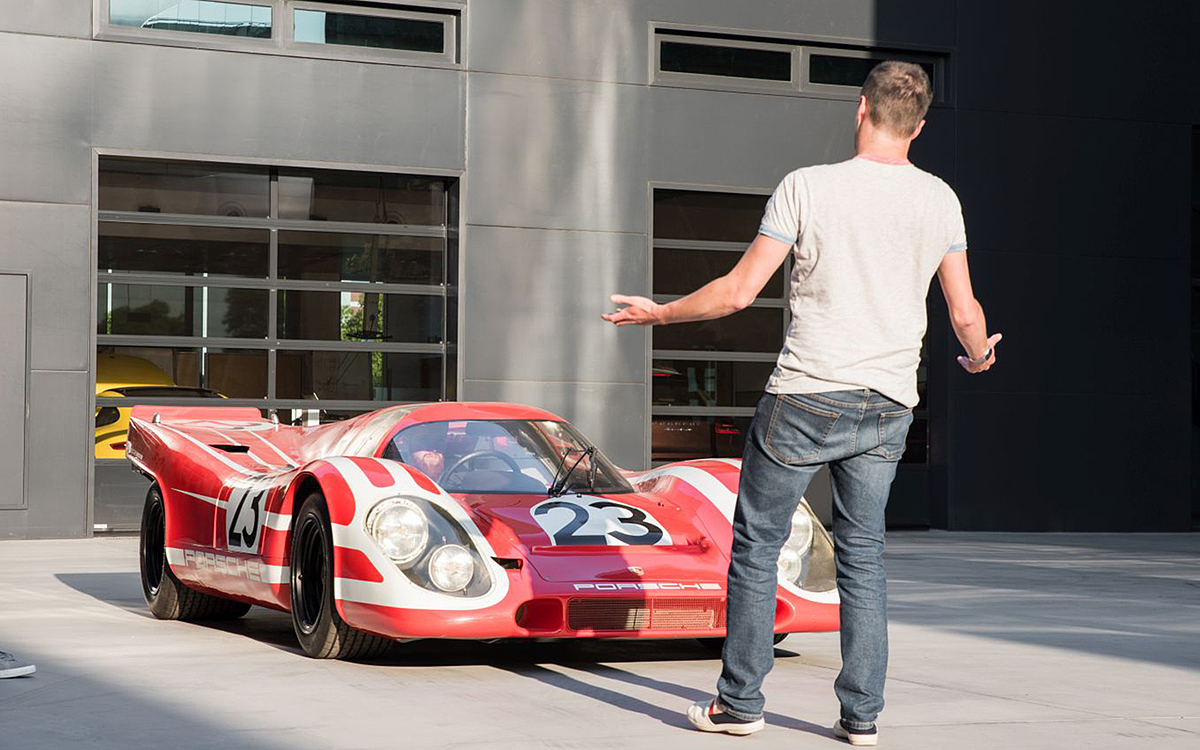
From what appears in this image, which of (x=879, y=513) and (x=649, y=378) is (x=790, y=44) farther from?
(x=879, y=513)

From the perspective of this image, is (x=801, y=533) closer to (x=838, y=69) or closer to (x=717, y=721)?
(x=717, y=721)

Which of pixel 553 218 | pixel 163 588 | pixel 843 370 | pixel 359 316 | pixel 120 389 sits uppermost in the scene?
pixel 553 218

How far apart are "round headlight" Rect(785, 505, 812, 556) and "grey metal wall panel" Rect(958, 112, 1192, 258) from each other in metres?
10.6

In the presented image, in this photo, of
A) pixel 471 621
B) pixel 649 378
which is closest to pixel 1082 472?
pixel 649 378

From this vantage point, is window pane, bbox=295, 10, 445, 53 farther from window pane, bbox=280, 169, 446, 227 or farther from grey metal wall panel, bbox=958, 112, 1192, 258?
grey metal wall panel, bbox=958, 112, 1192, 258

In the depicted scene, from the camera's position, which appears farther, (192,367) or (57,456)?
(192,367)

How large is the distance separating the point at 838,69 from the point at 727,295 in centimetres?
1246

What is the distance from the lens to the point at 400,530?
6004 millimetres

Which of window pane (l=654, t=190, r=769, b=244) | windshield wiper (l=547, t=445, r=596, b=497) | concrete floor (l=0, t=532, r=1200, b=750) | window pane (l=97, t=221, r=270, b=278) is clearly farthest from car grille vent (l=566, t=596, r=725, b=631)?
window pane (l=654, t=190, r=769, b=244)

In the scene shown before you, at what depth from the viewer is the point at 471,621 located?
5801mm

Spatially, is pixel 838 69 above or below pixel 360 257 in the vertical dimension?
above

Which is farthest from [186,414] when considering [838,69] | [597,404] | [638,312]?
[838,69]

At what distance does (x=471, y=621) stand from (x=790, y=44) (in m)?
11.5

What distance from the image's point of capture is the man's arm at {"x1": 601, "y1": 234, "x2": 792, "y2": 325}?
4535mm
